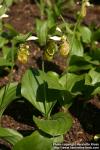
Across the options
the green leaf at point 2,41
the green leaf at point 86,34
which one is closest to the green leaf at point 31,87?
the green leaf at point 2,41

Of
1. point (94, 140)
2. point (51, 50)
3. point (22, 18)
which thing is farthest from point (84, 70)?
point (22, 18)

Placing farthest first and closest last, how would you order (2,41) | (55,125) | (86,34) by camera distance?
(86,34)
(2,41)
(55,125)

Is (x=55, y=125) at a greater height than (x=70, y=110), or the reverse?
(x=55, y=125)

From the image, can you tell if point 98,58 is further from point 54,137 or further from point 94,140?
point 54,137

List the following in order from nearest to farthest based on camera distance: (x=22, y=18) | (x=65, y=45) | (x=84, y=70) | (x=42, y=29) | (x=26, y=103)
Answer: (x=65, y=45) → (x=26, y=103) → (x=84, y=70) → (x=42, y=29) → (x=22, y=18)

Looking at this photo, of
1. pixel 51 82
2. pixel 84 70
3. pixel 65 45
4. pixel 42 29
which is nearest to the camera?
pixel 65 45

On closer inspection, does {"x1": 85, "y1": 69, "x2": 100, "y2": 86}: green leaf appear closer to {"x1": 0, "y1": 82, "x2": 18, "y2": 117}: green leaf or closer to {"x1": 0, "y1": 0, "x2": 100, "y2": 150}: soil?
{"x1": 0, "y1": 0, "x2": 100, "y2": 150}: soil

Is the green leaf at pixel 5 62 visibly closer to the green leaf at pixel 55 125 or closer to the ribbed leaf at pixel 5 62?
the ribbed leaf at pixel 5 62

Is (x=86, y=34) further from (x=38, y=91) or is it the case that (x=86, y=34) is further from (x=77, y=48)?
(x=38, y=91)

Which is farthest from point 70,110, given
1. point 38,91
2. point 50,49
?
point 50,49

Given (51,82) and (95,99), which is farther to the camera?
(95,99)

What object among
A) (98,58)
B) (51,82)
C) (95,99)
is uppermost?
(51,82)
